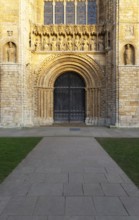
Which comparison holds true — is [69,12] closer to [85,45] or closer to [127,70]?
[85,45]

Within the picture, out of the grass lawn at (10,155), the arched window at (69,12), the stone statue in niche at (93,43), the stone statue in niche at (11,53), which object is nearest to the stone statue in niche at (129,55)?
the stone statue in niche at (93,43)

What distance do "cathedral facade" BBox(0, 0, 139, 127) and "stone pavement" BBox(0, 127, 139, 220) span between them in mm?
10529

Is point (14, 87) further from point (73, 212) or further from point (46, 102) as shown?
point (73, 212)

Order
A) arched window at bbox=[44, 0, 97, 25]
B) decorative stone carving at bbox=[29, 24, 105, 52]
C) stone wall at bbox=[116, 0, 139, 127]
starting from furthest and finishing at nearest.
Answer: arched window at bbox=[44, 0, 97, 25] → decorative stone carving at bbox=[29, 24, 105, 52] → stone wall at bbox=[116, 0, 139, 127]

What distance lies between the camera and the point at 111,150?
9.00 metres

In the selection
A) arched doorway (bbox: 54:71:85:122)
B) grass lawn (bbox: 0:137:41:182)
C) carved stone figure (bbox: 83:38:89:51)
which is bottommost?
grass lawn (bbox: 0:137:41:182)

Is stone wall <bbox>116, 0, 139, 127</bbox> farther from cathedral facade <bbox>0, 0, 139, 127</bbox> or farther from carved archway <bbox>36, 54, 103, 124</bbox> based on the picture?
carved archway <bbox>36, 54, 103, 124</bbox>

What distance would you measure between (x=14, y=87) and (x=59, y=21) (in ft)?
20.7

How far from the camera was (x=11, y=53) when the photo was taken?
1802cm

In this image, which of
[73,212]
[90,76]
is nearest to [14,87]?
[90,76]

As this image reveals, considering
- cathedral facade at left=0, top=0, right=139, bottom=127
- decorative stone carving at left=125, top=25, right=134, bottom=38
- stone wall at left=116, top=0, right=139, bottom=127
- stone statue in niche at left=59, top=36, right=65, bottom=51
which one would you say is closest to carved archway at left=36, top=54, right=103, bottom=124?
cathedral facade at left=0, top=0, right=139, bottom=127

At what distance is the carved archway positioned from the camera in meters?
19.4

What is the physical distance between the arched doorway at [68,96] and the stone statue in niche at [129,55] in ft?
12.3

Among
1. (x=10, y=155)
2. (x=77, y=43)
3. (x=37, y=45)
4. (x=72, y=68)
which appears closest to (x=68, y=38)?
(x=77, y=43)
